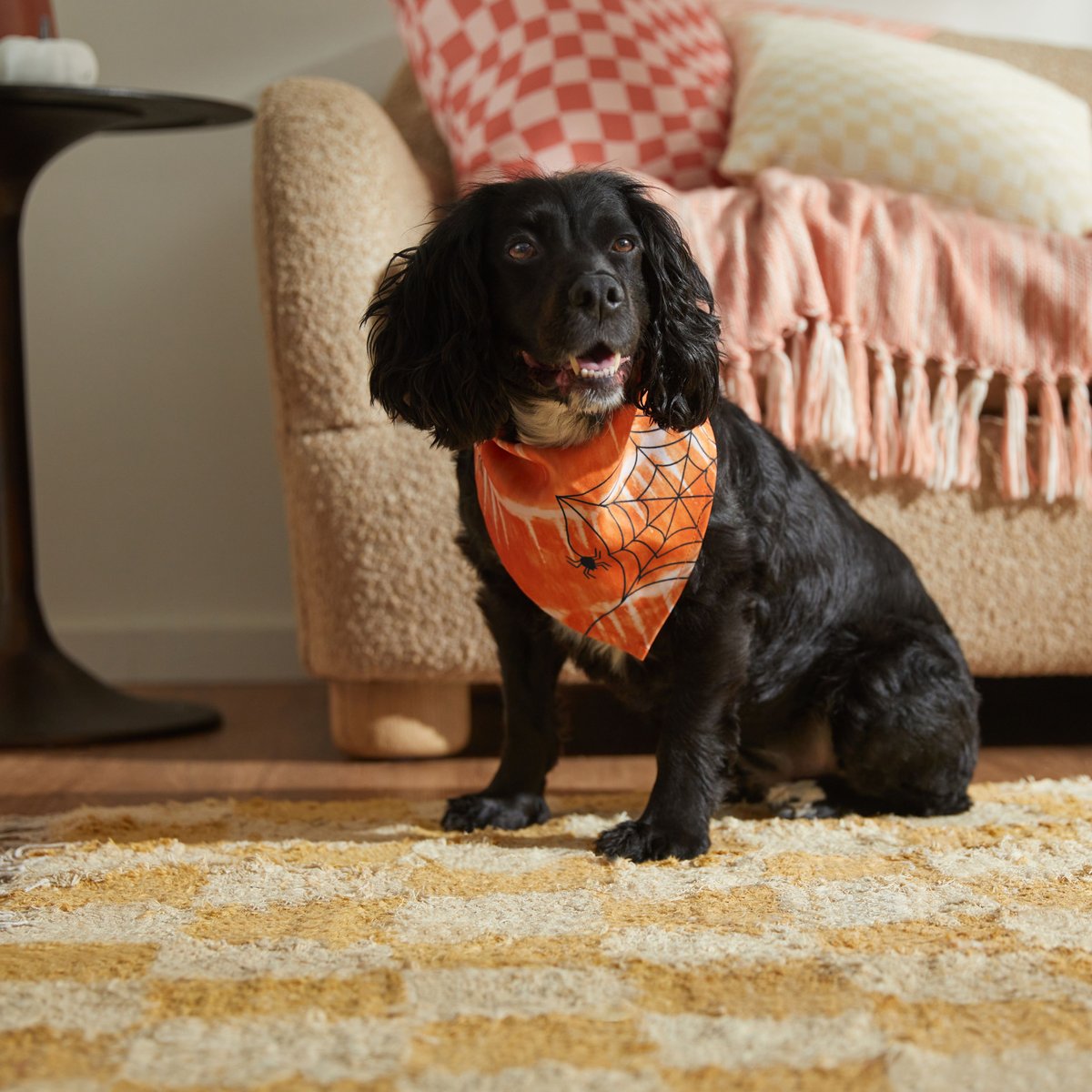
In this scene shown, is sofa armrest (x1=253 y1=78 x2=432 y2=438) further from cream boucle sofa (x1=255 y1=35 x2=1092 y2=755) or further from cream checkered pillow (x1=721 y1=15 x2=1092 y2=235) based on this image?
cream checkered pillow (x1=721 y1=15 x2=1092 y2=235)

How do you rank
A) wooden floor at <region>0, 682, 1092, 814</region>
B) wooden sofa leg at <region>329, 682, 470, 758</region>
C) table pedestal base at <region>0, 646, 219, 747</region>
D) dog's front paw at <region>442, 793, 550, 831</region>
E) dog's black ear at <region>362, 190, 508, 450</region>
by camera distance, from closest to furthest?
dog's black ear at <region>362, 190, 508, 450</region>, dog's front paw at <region>442, 793, 550, 831</region>, wooden floor at <region>0, 682, 1092, 814</region>, wooden sofa leg at <region>329, 682, 470, 758</region>, table pedestal base at <region>0, 646, 219, 747</region>

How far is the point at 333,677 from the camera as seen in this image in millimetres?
2084

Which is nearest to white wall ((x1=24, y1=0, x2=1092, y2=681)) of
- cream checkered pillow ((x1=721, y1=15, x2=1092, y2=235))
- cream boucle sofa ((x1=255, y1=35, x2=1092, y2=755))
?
cream boucle sofa ((x1=255, y1=35, x2=1092, y2=755))

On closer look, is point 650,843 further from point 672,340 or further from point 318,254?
point 318,254

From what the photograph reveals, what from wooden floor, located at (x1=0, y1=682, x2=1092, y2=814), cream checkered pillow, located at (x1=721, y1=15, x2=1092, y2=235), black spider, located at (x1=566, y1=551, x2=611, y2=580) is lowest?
wooden floor, located at (x1=0, y1=682, x2=1092, y2=814)

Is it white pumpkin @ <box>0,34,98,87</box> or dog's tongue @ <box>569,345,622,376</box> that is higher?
white pumpkin @ <box>0,34,98,87</box>

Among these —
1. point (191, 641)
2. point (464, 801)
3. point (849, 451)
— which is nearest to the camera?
point (464, 801)

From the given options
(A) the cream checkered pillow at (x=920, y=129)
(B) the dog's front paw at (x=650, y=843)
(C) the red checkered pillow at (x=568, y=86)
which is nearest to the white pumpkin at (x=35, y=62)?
(C) the red checkered pillow at (x=568, y=86)

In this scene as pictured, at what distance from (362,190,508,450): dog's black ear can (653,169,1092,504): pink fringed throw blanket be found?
65cm

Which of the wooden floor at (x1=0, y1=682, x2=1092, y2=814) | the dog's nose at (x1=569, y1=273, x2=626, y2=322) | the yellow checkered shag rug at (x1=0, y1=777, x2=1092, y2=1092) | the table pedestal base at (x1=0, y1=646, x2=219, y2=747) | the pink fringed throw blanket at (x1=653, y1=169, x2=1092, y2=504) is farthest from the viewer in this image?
the table pedestal base at (x1=0, y1=646, x2=219, y2=747)

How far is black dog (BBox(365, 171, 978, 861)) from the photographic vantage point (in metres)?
1.45

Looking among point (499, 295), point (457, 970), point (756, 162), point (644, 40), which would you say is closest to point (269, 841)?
point (457, 970)

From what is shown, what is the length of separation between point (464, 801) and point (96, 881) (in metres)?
0.46

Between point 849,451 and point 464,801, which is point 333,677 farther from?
point 849,451
